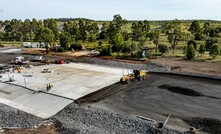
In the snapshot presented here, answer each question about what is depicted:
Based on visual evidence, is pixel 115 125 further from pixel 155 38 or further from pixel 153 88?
pixel 155 38

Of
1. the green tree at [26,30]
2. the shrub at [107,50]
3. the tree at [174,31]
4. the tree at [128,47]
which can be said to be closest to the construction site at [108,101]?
the tree at [128,47]

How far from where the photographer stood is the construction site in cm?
1789

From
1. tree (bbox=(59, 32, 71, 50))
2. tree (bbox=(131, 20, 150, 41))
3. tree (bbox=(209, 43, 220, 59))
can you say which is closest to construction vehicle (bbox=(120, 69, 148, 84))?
tree (bbox=(209, 43, 220, 59))

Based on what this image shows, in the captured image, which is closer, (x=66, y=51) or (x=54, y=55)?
(x=54, y=55)

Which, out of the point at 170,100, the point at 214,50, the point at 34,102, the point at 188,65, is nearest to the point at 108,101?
the point at 170,100

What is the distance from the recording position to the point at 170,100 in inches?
876

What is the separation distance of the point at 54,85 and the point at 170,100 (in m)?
12.9

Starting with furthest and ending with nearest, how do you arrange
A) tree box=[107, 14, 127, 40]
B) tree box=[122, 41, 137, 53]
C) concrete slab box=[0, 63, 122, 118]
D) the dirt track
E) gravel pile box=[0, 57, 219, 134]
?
tree box=[107, 14, 127, 40], tree box=[122, 41, 137, 53], concrete slab box=[0, 63, 122, 118], the dirt track, gravel pile box=[0, 57, 219, 134]

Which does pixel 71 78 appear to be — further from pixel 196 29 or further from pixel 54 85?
pixel 196 29

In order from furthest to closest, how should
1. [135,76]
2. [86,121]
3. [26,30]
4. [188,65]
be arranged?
[26,30], [188,65], [135,76], [86,121]

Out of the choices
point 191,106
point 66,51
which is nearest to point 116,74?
point 191,106

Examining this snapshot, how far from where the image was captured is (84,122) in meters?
18.8

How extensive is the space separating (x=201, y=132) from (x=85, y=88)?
1335cm

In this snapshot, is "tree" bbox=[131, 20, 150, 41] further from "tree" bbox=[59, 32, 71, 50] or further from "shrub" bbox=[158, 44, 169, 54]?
"tree" bbox=[59, 32, 71, 50]
